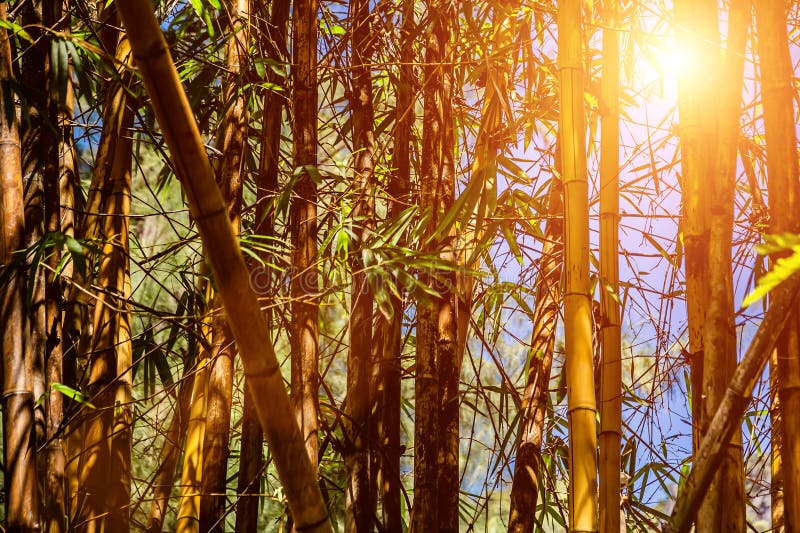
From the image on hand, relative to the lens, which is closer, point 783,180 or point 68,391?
point 783,180

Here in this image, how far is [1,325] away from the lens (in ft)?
5.18

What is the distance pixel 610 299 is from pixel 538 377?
690 mm

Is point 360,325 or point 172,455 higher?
point 360,325

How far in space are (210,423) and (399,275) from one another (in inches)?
23.5

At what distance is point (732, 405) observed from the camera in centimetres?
91

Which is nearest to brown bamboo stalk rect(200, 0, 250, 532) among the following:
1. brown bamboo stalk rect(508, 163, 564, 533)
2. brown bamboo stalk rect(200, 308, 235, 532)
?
brown bamboo stalk rect(200, 308, 235, 532)

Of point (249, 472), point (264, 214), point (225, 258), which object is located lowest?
point (249, 472)

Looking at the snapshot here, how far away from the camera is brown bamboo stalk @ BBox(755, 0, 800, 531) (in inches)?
43.6

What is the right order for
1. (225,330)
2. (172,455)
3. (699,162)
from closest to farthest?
(699,162) < (225,330) < (172,455)

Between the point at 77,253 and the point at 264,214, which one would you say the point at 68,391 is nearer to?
the point at 77,253

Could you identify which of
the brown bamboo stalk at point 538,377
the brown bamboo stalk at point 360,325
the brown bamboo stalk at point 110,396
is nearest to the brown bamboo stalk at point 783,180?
the brown bamboo stalk at point 538,377

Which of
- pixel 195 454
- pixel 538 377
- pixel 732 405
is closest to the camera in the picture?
pixel 732 405

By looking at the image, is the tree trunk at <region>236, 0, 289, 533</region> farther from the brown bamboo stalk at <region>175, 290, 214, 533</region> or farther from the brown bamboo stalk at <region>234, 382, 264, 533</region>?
the brown bamboo stalk at <region>175, 290, 214, 533</region>

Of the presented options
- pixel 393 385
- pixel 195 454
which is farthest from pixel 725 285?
pixel 195 454
